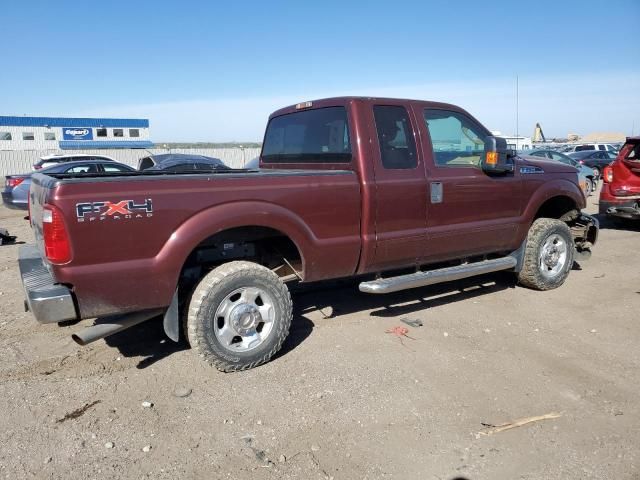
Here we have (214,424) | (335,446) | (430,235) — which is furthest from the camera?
(430,235)

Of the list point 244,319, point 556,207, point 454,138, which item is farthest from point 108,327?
point 556,207

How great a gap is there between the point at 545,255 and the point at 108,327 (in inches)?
186

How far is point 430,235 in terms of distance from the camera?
4.84m

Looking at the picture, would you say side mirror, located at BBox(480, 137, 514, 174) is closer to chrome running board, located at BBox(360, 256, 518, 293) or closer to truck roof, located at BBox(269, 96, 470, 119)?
truck roof, located at BBox(269, 96, 470, 119)

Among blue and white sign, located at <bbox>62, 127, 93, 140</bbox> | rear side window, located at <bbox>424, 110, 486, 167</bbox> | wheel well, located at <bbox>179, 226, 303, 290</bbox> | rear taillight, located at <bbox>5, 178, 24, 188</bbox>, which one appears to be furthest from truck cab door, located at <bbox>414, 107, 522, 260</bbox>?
blue and white sign, located at <bbox>62, 127, 93, 140</bbox>

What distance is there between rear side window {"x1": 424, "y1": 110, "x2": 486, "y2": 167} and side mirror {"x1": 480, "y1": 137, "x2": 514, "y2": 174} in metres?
0.13

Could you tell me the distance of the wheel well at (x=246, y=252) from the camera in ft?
13.6

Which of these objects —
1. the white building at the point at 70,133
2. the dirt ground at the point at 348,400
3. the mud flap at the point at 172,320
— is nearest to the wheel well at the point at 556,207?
the dirt ground at the point at 348,400

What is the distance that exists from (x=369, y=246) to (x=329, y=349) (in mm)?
936

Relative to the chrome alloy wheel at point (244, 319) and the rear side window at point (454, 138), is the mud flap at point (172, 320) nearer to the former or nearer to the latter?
the chrome alloy wheel at point (244, 319)

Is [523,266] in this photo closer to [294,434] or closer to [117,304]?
[294,434]

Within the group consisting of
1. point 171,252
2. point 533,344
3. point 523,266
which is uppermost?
point 171,252

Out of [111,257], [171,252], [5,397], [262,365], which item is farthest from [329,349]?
[5,397]

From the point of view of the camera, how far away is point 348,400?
11.5 feet
